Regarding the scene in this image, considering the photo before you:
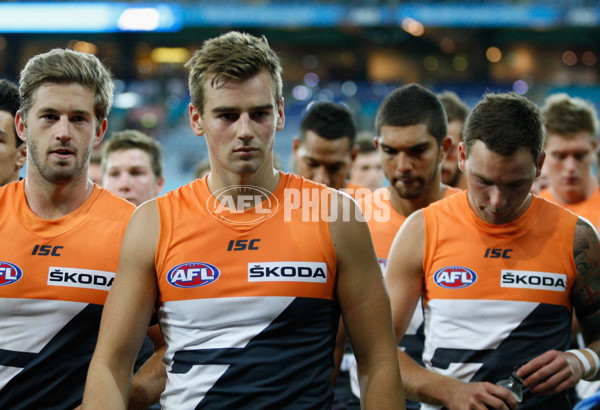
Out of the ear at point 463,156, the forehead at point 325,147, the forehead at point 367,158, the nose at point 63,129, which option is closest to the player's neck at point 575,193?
the forehead at point 325,147

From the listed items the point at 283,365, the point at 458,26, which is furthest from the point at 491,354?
the point at 458,26

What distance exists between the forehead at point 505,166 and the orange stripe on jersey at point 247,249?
0.70 m

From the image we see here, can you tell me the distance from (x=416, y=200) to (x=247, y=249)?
4.95ft

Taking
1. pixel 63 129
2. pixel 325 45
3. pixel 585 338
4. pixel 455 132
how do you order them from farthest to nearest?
1. pixel 325 45
2. pixel 455 132
3. pixel 585 338
4. pixel 63 129

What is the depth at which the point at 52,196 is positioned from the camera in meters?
2.76

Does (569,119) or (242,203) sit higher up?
(569,119)

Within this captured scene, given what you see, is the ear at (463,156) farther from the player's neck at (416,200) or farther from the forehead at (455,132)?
the forehead at (455,132)

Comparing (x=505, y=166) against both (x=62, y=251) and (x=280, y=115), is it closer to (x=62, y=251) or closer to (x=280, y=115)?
(x=280, y=115)

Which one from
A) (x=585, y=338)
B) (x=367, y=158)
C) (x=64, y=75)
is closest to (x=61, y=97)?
(x=64, y=75)

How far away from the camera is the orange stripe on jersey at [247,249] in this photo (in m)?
2.34

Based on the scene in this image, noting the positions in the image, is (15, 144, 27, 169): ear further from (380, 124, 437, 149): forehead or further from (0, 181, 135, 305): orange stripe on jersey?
(380, 124, 437, 149): forehead

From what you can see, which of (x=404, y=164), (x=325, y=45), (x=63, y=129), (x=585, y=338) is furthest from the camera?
(x=325, y=45)

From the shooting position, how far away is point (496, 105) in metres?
2.86

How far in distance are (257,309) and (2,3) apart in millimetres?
21679
